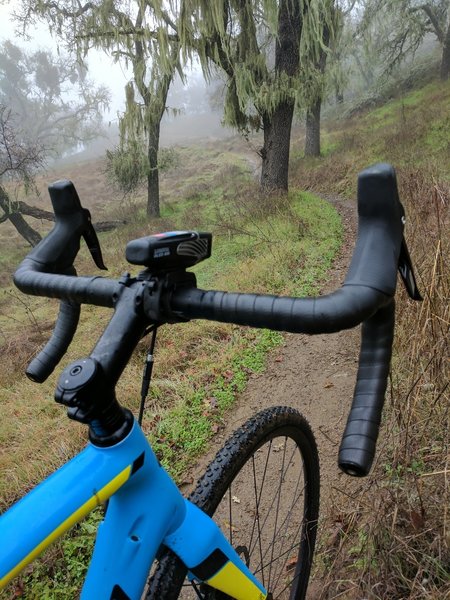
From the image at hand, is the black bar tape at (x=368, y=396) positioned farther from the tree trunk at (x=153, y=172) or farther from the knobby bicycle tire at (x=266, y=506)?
the tree trunk at (x=153, y=172)

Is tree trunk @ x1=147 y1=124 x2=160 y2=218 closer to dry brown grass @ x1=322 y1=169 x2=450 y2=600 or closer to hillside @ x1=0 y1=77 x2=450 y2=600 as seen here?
hillside @ x1=0 y1=77 x2=450 y2=600

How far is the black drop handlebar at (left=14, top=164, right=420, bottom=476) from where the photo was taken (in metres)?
0.69

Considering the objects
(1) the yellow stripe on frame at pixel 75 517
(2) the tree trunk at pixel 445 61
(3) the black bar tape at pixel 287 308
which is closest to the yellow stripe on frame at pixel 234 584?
(1) the yellow stripe on frame at pixel 75 517

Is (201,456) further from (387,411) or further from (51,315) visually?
(51,315)

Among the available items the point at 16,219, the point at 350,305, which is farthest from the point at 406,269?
the point at 16,219

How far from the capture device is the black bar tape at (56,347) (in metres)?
1.20

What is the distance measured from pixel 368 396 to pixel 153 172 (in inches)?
557

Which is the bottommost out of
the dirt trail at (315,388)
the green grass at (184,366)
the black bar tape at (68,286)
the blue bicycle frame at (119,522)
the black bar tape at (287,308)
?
the dirt trail at (315,388)

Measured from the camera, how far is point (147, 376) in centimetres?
104

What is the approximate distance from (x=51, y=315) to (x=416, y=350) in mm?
7732

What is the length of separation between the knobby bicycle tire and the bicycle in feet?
0.09

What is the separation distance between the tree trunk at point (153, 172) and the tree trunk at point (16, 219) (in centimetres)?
410

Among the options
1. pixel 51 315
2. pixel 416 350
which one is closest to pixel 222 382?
pixel 416 350

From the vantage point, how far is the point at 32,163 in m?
13.9
